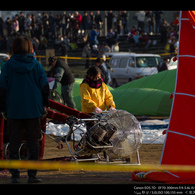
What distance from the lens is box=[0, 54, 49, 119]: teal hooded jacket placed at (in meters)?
5.91

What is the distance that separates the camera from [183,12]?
6434 millimetres

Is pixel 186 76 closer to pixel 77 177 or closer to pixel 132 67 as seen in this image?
pixel 77 177

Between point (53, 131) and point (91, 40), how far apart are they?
1866 centimetres

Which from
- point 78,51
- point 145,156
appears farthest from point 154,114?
point 78,51

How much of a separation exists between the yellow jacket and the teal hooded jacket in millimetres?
1743

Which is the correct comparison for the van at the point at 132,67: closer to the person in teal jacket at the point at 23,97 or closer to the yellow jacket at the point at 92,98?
the yellow jacket at the point at 92,98

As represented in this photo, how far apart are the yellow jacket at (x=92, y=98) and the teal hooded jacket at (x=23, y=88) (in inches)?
68.6

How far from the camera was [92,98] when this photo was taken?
25.9 feet

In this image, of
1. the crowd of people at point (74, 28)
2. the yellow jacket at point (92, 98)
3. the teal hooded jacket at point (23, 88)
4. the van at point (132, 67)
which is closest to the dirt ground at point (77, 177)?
the teal hooded jacket at point (23, 88)

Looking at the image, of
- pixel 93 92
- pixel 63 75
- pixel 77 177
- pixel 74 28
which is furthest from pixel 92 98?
pixel 74 28

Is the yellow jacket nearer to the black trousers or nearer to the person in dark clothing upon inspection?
the black trousers

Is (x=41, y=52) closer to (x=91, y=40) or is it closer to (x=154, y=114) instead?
(x=91, y=40)

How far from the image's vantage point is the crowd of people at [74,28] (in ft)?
103

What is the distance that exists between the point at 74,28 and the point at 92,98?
81.7 ft
